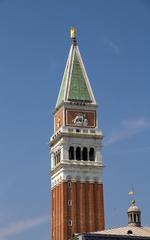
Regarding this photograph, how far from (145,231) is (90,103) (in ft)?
91.5

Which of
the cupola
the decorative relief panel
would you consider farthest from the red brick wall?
the decorative relief panel

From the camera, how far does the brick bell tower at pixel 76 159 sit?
136875 mm

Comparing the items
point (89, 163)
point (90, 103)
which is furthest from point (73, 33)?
point (89, 163)

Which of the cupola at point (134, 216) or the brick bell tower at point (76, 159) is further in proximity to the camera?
the brick bell tower at point (76, 159)

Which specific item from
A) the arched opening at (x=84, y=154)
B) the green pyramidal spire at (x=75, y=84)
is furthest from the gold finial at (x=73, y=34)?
the arched opening at (x=84, y=154)

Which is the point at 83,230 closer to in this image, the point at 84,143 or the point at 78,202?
the point at 78,202

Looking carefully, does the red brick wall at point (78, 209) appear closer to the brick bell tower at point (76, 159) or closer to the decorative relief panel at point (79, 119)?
the brick bell tower at point (76, 159)

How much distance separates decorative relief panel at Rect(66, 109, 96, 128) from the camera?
468 feet

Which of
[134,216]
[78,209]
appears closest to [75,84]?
[78,209]

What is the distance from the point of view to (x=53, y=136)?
14500cm

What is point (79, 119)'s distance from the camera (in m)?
143

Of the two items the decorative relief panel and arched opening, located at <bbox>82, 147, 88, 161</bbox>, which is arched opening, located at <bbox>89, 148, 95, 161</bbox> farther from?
the decorative relief panel

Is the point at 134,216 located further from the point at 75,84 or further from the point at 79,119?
the point at 75,84

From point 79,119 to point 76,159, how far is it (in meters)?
7.30
